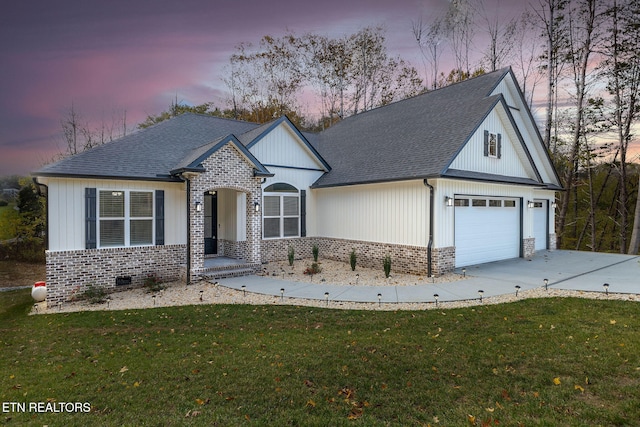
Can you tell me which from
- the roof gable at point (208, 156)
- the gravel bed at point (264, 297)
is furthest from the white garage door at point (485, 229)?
the roof gable at point (208, 156)

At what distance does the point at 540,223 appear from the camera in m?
17.1

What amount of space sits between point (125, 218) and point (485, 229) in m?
12.1

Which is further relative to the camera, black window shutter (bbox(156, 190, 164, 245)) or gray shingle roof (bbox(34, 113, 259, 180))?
black window shutter (bbox(156, 190, 164, 245))

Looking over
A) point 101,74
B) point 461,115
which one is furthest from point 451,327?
point 101,74

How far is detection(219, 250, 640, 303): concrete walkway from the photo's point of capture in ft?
27.6

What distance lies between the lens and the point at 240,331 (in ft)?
20.2

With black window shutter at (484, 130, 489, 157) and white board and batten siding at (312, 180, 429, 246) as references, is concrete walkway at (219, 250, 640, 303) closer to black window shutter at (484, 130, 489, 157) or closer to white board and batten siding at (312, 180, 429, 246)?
white board and batten siding at (312, 180, 429, 246)

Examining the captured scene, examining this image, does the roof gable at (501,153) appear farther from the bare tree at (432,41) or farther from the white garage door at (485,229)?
the bare tree at (432,41)

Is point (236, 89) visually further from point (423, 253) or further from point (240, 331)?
point (240, 331)

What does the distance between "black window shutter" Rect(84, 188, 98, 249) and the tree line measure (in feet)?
55.6

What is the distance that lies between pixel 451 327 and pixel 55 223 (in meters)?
9.94

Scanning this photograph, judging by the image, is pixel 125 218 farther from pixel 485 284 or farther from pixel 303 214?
pixel 485 284

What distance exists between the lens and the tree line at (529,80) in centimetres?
1967

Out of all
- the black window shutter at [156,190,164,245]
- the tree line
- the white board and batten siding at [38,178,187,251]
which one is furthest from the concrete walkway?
the tree line
